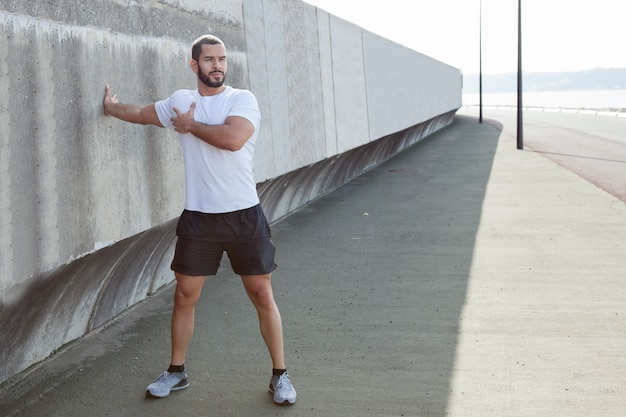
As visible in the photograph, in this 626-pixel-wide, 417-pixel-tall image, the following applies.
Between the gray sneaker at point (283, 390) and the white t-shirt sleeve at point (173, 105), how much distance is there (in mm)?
1494

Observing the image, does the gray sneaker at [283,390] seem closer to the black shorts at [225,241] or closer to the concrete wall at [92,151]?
the black shorts at [225,241]

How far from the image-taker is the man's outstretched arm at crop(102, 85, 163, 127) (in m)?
4.75

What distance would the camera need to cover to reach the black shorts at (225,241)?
438cm

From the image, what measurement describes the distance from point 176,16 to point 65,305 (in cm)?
246

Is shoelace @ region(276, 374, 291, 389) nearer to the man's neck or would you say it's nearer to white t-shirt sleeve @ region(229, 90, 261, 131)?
white t-shirt sleeve @ region(229, 90, 261, 131)

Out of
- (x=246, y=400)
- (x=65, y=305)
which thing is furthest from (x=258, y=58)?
(x=246, y=400)

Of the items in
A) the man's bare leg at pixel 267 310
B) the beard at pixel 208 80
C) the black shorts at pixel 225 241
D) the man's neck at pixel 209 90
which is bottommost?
the man's bare leg at pixel 267 310

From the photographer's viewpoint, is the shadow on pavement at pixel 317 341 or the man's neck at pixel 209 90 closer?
the man's neck at pixel 209 90

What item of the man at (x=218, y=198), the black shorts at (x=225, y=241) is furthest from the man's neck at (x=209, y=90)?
the black shorts at (x=225, y=241)

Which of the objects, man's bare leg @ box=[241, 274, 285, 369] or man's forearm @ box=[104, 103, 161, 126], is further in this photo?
man's forearm @ box=[104, 103, 161, 126]

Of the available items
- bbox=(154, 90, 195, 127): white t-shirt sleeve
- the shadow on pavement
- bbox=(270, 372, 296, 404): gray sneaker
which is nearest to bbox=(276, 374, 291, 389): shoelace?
bbox=(270, 372, 296, 404): gray sneaker

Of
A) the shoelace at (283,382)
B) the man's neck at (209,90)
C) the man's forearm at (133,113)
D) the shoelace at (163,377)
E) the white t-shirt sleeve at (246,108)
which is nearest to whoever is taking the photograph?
the white t-shirt sleeve at (246,108)

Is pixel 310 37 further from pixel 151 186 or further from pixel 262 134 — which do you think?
pixel 151 186

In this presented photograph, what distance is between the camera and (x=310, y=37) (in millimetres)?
11070
